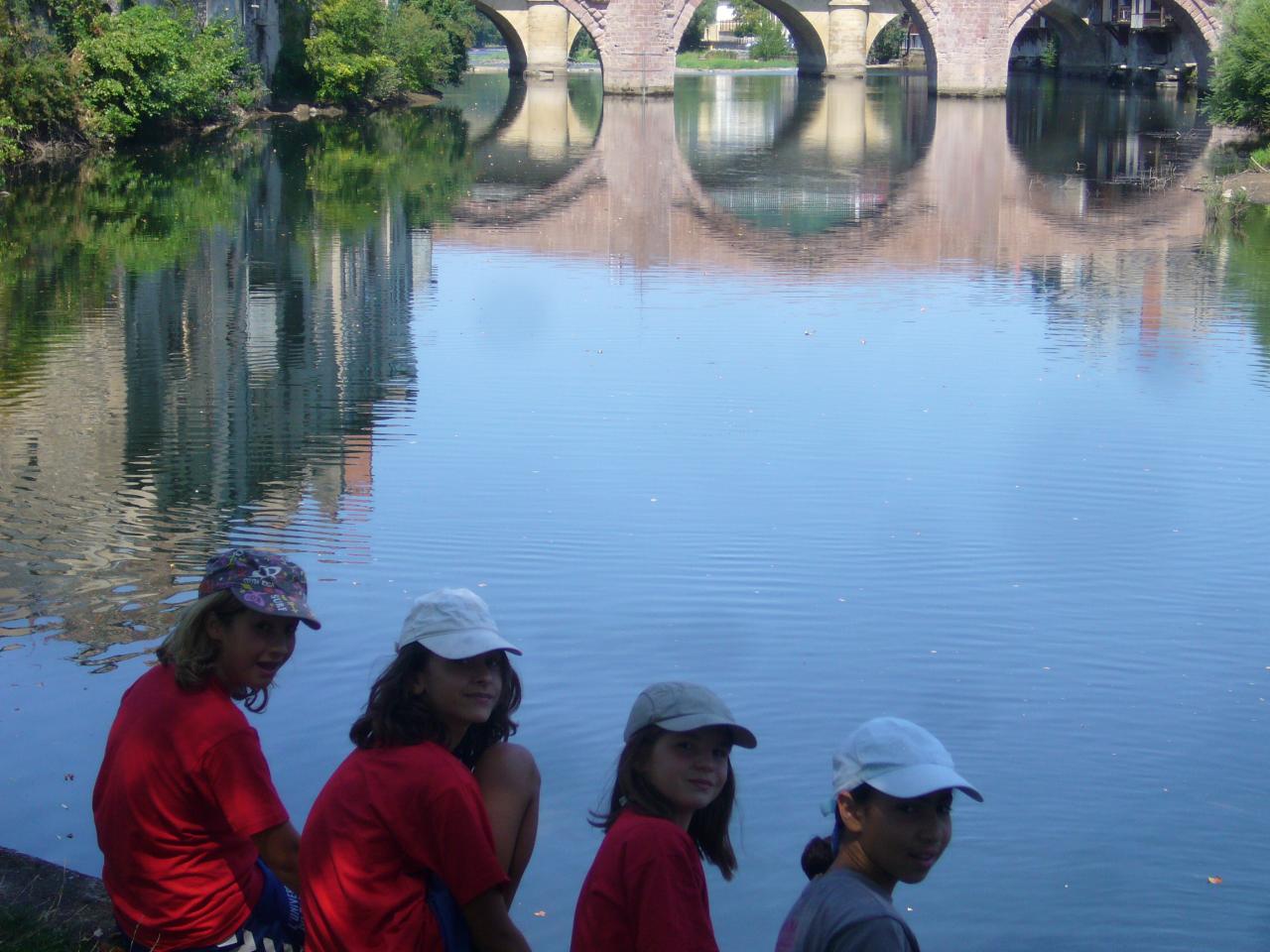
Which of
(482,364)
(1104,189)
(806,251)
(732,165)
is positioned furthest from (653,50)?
(482,364)

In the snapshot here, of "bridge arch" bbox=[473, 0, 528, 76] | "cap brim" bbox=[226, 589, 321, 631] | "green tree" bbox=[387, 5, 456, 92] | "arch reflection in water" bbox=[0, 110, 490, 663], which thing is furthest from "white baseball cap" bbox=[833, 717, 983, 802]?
"bridge arch" bbox=[473, 0, 528, 76]

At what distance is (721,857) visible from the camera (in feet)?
10.4

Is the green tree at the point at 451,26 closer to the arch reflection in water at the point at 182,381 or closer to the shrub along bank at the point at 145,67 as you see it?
the shrub along bank at the point at 145,67

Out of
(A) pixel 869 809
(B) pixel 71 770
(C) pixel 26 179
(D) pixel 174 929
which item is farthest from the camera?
(C) pixel 26 179

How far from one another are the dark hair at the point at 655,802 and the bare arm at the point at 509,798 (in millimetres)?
268

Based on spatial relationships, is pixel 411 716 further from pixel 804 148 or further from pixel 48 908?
pixel 804 148

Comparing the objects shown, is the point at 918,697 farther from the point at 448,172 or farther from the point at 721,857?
the point at 448,172

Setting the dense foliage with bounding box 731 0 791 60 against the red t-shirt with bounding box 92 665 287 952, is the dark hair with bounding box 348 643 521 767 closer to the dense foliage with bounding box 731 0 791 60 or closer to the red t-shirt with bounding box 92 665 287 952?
the red t-shirt with bounding box 92 665 287 952

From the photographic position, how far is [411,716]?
321 cm

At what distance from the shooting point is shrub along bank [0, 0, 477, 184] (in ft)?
86.8

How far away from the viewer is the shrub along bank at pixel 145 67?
2647 centimetres

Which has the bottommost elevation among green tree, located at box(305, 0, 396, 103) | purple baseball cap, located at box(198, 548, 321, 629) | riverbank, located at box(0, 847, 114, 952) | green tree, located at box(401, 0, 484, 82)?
riverbank, located at box(0, 847, 114, 952)

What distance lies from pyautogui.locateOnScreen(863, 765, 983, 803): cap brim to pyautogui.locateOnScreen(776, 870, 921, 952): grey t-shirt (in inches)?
6.6

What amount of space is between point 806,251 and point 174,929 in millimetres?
15554
